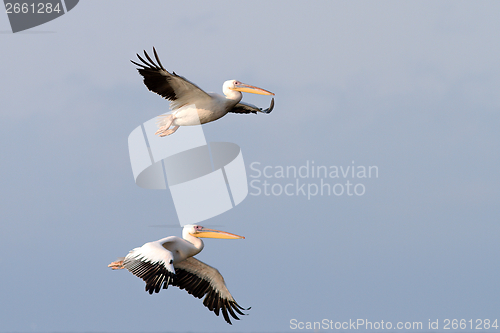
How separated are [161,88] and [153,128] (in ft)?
4.39

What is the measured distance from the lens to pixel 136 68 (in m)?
12.0

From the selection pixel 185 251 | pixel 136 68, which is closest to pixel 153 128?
pixel 136 68

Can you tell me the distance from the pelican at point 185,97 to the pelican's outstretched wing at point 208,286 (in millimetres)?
2875

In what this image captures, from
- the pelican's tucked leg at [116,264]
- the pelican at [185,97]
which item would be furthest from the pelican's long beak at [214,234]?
the pelican at [185,97]

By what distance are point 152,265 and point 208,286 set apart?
2272 mm

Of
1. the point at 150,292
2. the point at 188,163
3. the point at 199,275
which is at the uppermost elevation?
the point at 188,163

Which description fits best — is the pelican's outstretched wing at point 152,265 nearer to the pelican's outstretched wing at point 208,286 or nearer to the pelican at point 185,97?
the pelican's outstretched wing at point 208,286

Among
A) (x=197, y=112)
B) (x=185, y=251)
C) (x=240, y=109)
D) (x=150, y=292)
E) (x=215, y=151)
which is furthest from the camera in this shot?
(x=240, y=109)

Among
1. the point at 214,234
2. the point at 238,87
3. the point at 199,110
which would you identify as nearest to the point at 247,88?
the point at 238,87

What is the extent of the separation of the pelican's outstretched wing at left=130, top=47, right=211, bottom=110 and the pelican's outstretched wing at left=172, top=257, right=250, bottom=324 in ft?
10.4

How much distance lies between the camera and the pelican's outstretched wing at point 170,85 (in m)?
12.0

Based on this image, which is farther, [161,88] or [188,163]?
[188,163]

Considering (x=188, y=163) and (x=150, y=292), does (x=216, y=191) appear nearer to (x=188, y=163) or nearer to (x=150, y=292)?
(x=188, y=163)

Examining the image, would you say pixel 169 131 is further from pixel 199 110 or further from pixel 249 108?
pixel 249 108
